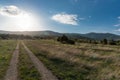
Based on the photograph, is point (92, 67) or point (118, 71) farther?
point (92, 67)

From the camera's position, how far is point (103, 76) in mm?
13719

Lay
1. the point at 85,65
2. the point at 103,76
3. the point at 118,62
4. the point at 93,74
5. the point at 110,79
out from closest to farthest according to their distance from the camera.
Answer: the point at 110,79 → the point at 103,76 → the point at 93,74 → the point at 118,62 → the point at 85,65

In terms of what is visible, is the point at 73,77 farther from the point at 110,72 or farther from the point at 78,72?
the point at 110,72

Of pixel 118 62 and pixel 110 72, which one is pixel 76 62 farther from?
pixel 110 72

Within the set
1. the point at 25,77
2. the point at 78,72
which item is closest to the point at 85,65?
the point at 78,72

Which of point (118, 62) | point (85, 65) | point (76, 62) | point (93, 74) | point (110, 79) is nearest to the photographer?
point (110, 79)

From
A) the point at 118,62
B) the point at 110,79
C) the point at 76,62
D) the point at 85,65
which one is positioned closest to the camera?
the point at 110,79

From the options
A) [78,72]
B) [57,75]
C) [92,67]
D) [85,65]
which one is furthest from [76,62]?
[57,75]

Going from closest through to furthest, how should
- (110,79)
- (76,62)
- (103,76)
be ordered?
(110,79) → (103,76) → (76,62)

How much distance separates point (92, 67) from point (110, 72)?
3281 mm

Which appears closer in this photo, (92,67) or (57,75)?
(57,75)

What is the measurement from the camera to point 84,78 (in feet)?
45.1

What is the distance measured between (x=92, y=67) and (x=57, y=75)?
181 inches

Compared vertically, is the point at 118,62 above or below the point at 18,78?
above
